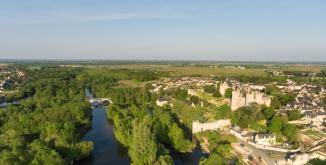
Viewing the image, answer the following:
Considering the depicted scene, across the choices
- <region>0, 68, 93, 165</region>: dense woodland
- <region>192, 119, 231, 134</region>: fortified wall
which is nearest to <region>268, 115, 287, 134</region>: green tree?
<region>192, 119, 231, 134</region>: fortified wall

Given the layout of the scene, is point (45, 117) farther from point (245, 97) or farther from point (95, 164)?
point (245, 97)

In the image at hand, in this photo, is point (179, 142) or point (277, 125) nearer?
point (179, 142)

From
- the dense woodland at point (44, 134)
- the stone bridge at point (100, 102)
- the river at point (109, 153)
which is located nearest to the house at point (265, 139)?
the river at point (109, 153)

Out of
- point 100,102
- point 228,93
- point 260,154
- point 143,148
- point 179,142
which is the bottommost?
point 100,102

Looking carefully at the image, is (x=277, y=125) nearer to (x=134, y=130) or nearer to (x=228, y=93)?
(x=134, y=130)

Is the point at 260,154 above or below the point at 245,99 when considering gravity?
below

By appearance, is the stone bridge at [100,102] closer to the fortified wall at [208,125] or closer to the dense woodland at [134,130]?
the dense woodland at [134,130]

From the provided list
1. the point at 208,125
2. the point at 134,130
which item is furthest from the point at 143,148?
the point at 208,125

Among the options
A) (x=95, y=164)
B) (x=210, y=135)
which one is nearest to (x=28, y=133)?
(x=95, y=164)

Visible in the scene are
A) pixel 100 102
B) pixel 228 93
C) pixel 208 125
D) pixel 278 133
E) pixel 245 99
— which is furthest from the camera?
pixel 100 102
